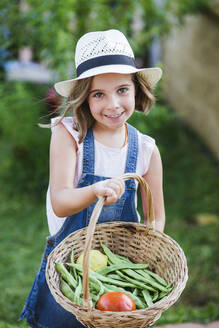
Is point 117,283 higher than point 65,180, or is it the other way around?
point 65,180

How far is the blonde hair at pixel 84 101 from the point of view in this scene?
189cm

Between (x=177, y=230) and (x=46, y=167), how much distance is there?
5.63 feet

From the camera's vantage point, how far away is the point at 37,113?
475 cm

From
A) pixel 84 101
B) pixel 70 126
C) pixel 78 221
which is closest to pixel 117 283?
pixel 78 221

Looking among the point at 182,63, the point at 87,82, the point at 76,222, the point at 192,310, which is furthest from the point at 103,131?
the point at 182,63

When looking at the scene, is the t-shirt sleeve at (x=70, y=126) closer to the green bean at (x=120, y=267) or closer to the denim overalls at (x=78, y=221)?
the denim overalls at (x=78, y=221)

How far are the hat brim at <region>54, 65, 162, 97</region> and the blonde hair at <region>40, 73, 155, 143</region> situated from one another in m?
0.02

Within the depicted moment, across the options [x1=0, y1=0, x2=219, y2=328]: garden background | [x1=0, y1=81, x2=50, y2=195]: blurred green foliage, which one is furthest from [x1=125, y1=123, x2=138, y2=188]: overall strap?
[x1=0, y1=81, x2=50, y2=195]: blurred green foliage

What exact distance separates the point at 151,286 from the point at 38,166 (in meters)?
3.12

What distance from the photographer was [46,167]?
4719 millimetres

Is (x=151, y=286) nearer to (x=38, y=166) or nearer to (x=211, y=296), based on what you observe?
(x=211, y=296)

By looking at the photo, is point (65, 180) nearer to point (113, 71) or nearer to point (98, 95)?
point (98, 95)

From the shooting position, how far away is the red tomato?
1.57 meters

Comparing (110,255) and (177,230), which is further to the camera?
(177,230)
